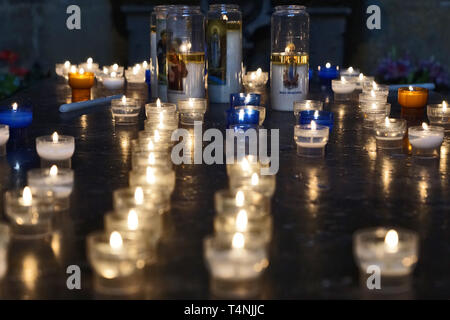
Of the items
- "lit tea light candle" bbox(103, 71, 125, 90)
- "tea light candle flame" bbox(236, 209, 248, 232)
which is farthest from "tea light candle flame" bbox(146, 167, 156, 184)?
"lit tea light candle" bbox(103, 71, 125, 90)

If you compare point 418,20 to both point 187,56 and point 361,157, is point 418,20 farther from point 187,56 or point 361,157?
point 361,157

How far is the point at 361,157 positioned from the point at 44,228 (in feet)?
3.06

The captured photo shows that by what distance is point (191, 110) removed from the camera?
2543 mm

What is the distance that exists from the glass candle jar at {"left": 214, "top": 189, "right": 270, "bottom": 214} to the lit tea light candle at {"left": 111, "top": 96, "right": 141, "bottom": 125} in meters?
1.14

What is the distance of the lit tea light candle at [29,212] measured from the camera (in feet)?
4.73

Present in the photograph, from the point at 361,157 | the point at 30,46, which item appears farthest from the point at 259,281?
the point at 30,46

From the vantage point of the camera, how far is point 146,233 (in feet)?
4.22

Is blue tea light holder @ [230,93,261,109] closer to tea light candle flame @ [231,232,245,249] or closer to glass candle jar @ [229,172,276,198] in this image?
glass candle jar @ [229,172,276,198]

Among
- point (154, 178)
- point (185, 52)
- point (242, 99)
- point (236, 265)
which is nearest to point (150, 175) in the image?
point (154, 178)

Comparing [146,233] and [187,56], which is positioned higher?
[187,56]

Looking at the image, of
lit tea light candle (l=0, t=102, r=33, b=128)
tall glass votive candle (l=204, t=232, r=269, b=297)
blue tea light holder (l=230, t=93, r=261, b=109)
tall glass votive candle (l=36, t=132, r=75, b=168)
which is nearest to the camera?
tall glass votive candle (l=204, t=232, r=269, b=297)

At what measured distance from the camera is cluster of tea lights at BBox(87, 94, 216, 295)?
1215mm

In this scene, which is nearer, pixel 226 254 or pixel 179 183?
pixel 226 254

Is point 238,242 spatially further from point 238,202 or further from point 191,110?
point 191,110
